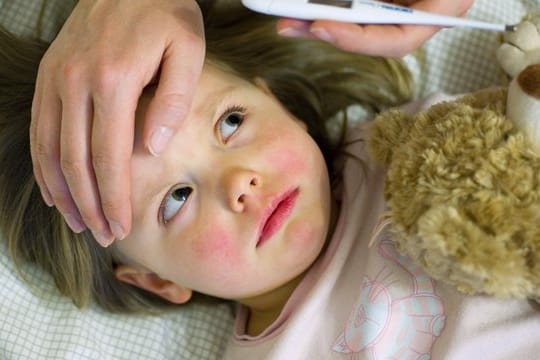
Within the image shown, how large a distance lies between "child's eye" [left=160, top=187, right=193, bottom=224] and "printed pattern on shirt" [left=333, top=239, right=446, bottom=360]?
0.29 meters

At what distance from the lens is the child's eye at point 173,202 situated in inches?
32.9

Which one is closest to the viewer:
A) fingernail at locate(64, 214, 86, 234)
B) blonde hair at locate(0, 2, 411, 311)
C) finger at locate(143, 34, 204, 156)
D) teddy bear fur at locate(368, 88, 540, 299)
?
teddy bear fur at locate(368, 88, 540, 299)

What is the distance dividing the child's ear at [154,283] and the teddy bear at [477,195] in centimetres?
42

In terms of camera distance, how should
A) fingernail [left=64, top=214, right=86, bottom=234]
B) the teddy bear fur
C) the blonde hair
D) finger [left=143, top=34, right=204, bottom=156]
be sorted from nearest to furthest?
the teddy bear fur → finger [left=143, top=34, right=204, bottom=156] → fingernail [left=64, top=214, right=86, bottom=234] → the blonde hair

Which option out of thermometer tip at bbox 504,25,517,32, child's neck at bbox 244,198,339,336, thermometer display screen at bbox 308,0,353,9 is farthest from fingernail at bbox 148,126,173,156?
thermometer tip at bbox 504,25,517,32

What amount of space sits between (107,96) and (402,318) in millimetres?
470

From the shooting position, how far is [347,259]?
3.12 feet

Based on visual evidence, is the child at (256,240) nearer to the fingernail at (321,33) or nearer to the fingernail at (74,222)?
the fingernail at (74,222)

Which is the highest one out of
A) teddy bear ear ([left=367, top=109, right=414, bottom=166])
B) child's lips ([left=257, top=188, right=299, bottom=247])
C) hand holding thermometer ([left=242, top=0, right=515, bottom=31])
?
hand holding thermometer ([left=242, top=0, right=515, bottom=31])

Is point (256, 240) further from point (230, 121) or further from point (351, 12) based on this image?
point (351, 12)

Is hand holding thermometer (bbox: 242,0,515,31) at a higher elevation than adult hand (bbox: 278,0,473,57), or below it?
higher

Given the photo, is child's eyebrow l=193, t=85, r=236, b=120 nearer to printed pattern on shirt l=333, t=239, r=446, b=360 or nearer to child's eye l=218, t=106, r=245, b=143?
child's eye l=218, t=106, r=245, b=143

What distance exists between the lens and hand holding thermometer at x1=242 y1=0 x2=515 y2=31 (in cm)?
68

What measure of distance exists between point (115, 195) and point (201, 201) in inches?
5.0
